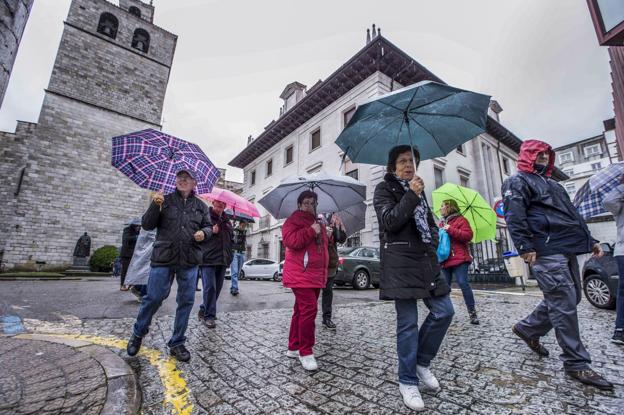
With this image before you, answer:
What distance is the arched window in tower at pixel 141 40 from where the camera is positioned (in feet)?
72.4

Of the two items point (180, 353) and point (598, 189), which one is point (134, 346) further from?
point (598, 189)

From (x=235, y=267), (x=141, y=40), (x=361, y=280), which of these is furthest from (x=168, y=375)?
(x=141, y=40)

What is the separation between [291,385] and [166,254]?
5.50ft

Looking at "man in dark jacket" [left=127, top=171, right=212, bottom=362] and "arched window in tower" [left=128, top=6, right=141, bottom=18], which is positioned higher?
"arched window in tower" [left=128, top=6, right=141, bottom=18]

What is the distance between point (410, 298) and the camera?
1979 millimetres

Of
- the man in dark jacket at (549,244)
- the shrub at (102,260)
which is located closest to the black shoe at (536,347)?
the man in dark jacket at (549,244)

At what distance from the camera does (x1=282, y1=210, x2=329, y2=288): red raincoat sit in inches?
109

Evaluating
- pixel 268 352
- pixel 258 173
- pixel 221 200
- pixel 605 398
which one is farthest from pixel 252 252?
pixel 605 398

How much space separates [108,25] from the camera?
21.1 m

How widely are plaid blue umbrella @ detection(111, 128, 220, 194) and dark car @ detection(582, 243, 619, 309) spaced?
693cm

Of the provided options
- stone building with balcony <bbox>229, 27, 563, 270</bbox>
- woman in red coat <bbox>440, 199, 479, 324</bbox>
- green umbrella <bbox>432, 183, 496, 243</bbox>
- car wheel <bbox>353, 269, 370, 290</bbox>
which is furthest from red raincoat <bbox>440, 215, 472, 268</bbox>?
stone building with balcony <bbox>229, 27, 563, 270</bbox>

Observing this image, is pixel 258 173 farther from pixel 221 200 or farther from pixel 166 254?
pixel 166 254

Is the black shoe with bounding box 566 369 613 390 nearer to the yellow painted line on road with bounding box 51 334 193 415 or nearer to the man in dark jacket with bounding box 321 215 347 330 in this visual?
the man in dark jacket with bounding box 321 215 347 330

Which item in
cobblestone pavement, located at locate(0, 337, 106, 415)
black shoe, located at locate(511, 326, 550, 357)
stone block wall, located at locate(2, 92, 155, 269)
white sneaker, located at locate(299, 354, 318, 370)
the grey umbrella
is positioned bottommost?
cobblestone pavement, located at locate(0, 337, 106, 415)
